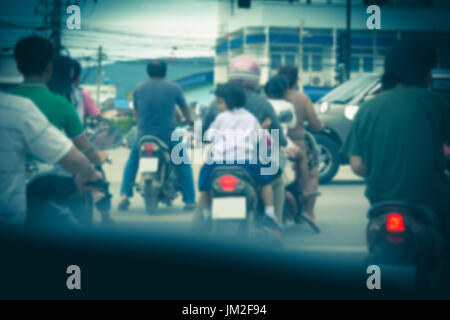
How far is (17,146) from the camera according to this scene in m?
3.83

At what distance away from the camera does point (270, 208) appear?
7059mm

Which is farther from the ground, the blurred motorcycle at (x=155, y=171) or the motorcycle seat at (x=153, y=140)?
the motorcycle seat at (x=153, y=140)

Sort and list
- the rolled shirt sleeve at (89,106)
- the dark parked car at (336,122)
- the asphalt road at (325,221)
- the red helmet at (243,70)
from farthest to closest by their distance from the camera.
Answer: the dark parked car at (336,122)
the rolled shirt sleeve at (89,106)
the asphalt road at (325,221)
the red helmet at (243,70)

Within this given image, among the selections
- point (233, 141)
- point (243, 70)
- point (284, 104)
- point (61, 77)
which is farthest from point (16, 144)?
point (284, 104)

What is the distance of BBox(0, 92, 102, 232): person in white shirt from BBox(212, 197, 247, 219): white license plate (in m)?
2.55

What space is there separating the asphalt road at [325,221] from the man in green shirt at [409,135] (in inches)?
107

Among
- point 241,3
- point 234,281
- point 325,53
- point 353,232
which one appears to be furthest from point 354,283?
point 325,53

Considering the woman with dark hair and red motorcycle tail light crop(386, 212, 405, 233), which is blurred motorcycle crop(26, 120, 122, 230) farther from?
red motorcycle tail light crop(386, 212, 405, 233)

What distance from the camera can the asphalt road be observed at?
7410mm

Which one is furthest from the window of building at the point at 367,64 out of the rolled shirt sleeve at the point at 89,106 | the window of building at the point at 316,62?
the rolled shirt sleeve at the point at 89,106

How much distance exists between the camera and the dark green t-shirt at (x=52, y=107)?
186 inches

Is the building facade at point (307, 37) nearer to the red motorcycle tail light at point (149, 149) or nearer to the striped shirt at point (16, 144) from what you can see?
the red motorcycle tail light at point (149, 149)

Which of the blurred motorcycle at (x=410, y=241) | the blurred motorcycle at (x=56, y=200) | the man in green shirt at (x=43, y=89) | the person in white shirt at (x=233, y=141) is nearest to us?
the blurred motorcycle at (x=410, y=241)
